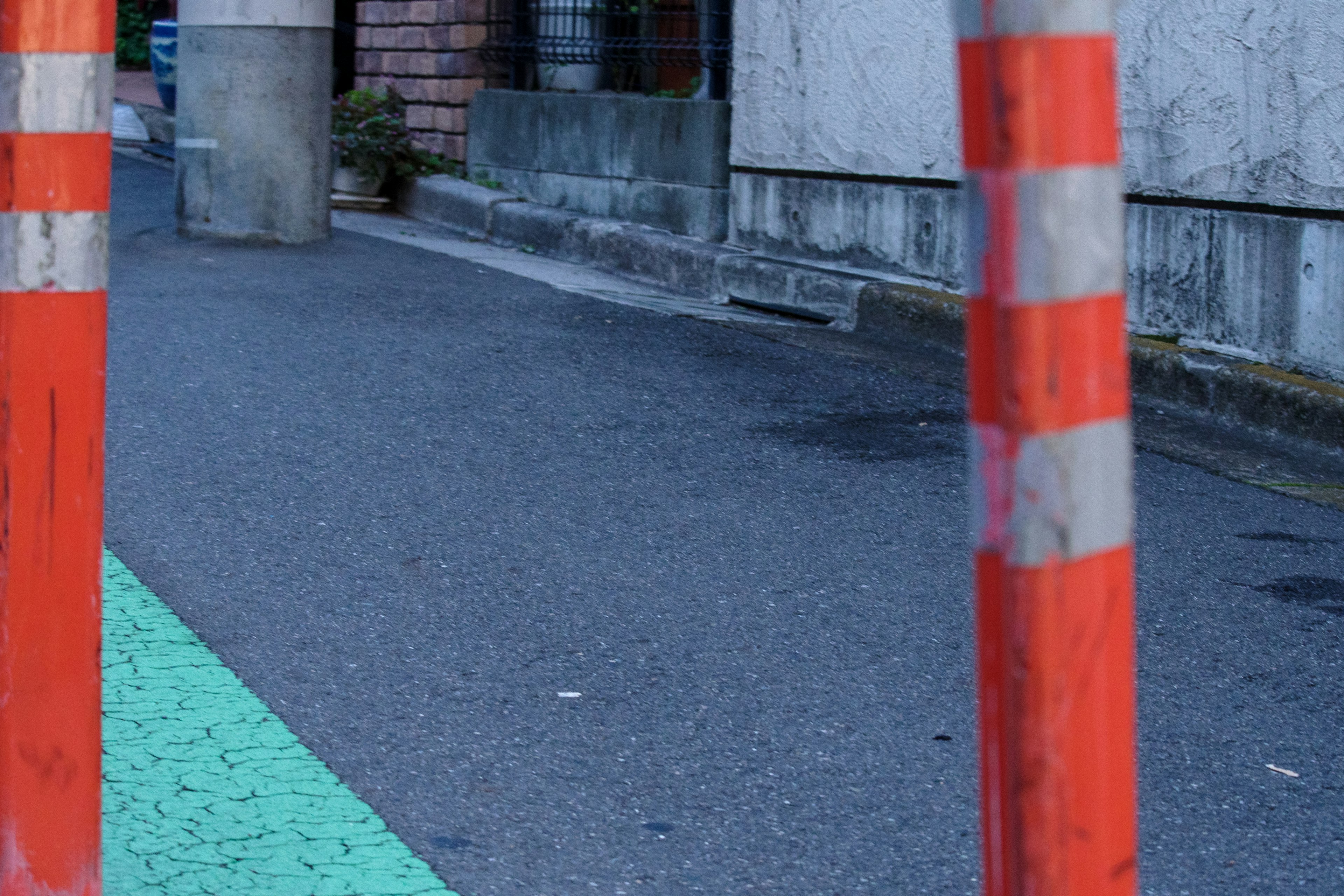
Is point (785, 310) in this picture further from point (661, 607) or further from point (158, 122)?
point (158, 122)

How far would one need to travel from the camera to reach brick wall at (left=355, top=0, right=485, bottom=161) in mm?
11344

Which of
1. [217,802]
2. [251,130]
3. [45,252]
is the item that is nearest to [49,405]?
[45,252]

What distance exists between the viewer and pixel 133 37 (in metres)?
Answer: 24.4

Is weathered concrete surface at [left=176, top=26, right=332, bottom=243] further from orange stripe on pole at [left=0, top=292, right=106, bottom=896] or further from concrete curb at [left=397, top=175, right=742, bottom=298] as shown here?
orange stripe on pole at [left=0, top=292, right=106, bottom=896]

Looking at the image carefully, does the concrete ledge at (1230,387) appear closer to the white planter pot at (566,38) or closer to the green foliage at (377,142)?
the white planter pot at (566,38)

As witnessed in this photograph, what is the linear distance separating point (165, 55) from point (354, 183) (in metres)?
3.21

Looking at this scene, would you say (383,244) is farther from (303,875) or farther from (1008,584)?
(1008,584)

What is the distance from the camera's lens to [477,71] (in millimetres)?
11461

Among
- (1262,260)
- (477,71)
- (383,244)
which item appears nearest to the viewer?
(1262,260)

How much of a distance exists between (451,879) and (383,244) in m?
7.58

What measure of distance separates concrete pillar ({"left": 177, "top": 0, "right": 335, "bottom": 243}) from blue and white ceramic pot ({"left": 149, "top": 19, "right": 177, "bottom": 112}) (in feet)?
15.4

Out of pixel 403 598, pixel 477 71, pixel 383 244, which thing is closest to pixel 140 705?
pixel 403 598

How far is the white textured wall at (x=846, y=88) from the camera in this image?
24.9ft

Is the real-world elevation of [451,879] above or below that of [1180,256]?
below
